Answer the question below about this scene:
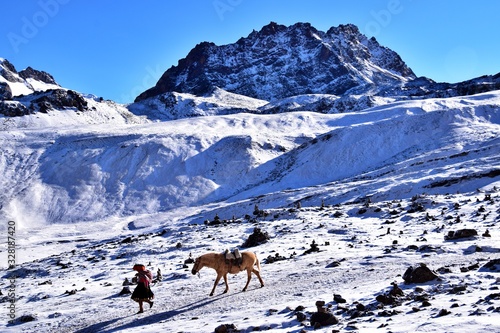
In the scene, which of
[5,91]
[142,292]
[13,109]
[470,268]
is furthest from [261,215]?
[5,91]

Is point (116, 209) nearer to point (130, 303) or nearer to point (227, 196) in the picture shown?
point (227, 196)

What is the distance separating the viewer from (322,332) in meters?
8.88

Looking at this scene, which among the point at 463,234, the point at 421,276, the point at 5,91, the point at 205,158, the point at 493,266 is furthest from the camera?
the point at 5,91

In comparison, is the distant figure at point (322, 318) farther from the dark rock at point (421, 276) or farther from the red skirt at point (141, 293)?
the red skirt at point (141, 293)

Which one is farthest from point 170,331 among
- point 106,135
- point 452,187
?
point 106,135

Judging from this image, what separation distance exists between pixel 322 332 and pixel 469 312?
2.73m

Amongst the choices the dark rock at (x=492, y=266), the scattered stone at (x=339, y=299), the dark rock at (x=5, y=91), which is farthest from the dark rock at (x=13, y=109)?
the dark rock at (x=492, y=266)

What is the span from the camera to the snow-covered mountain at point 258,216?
11750 mm

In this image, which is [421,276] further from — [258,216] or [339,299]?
[258,216]

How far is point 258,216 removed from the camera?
33.8 m

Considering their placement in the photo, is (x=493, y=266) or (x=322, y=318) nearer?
(x=322, y=318)

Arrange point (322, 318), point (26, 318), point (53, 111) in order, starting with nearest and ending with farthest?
point (322, 318) → point (26, 318) → point (53, 111)

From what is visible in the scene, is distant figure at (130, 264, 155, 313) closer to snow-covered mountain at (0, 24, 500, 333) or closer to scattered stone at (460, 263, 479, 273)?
snow-covered mountain at (0, 24, 500, 333)

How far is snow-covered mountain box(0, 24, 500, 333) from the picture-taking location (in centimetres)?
1175
